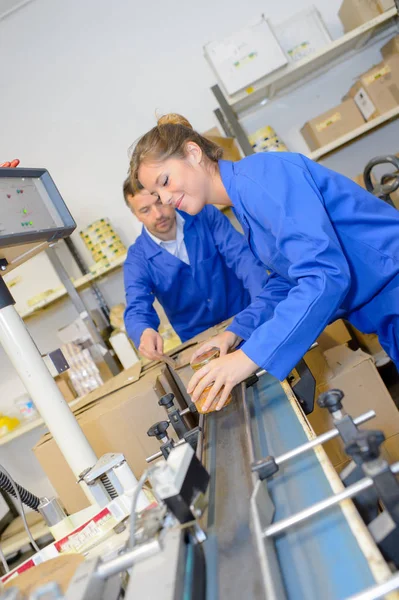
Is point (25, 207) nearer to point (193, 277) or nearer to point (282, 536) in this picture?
point (282, 536)

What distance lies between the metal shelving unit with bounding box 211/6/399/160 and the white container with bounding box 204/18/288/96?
0.06 m

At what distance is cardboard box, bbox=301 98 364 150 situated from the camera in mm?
2576

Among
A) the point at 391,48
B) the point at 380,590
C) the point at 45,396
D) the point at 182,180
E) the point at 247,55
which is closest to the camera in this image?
the point at 380,590

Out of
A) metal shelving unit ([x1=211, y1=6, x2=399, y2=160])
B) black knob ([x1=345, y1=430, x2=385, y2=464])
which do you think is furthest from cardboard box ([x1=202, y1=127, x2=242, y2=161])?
black knob ([x1=345, y1=430, x2=385, y2=464])

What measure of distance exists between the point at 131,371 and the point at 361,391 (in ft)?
2.46

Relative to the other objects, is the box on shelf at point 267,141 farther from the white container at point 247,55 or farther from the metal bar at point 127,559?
the metal bar at point 127,559

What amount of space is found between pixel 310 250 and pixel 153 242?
130 cm

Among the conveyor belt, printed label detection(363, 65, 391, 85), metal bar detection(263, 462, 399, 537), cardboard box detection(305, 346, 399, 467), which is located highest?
printed label detection(363, 65, 391, 85)

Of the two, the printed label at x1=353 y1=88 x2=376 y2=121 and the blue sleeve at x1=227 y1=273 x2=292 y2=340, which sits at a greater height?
the printed label at x1=353 y1=88 x2=376 y2=121

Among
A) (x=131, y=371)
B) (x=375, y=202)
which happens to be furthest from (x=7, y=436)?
(x=375, y=202)

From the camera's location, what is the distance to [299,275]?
906 mm

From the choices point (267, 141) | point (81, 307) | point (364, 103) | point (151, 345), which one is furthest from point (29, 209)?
point (364, 103)

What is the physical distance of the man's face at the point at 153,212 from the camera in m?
1.92

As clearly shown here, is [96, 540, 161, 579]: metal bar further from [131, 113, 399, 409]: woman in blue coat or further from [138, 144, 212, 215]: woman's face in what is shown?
[138, 144, 212, 215]: woman's face
